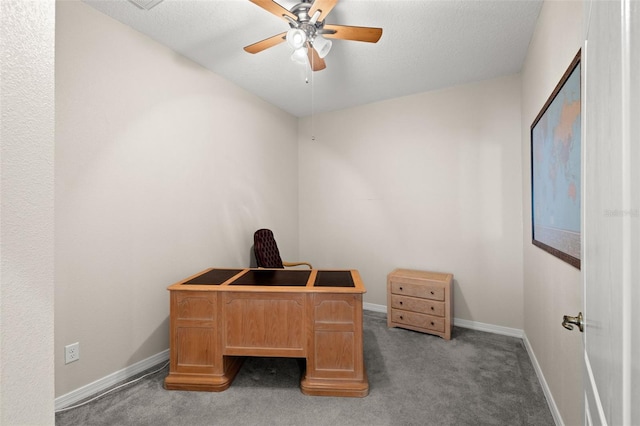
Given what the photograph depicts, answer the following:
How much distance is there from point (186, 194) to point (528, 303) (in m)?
3.37

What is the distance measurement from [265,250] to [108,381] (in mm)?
1769

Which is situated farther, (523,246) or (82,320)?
(523,246)

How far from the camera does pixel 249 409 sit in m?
1.91

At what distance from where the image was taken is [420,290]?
3.10m

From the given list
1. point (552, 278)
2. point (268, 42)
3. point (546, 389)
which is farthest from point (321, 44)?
point (546, 389)

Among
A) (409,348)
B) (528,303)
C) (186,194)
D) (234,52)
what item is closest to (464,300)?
(528,303)

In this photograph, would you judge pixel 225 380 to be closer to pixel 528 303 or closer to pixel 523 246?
pixel 528 303

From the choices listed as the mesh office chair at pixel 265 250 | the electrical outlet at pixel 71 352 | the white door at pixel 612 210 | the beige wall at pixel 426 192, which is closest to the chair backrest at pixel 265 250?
the mesh office chair at pixel 265 250

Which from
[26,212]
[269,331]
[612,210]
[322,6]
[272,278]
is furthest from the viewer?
[272,278]

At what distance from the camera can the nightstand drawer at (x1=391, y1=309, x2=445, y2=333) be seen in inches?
117

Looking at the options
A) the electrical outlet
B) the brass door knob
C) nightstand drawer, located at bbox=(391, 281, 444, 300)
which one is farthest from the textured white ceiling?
the electrical outlet

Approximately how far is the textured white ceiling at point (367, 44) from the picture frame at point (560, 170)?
→ 86 cm

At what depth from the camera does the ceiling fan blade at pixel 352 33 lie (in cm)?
187

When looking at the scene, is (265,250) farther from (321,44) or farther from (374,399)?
(321,44)
